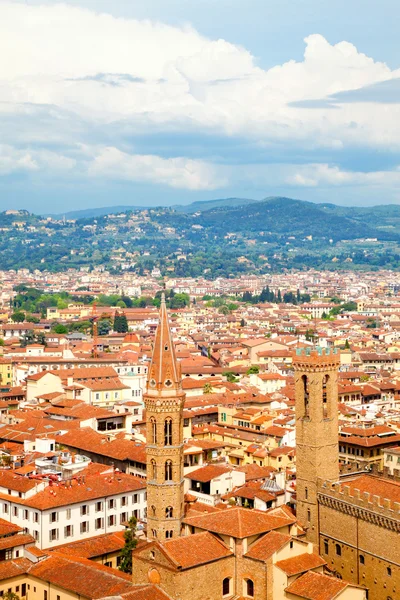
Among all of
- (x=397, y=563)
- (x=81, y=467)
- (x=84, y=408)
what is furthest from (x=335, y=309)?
(x=397, y=563)

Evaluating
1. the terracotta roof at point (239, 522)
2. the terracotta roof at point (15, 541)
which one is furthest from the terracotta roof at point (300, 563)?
the terracotta roof at point (15, 541)

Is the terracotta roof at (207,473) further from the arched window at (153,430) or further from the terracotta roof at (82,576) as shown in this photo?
the terracotta roof at (82,576)

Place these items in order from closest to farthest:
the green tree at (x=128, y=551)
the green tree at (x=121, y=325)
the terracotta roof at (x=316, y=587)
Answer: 1. the terracotta roof at (x=316, y=587)
2. the green tree at (x=128, y=551)
3. the green tree at (x=121, y=325)

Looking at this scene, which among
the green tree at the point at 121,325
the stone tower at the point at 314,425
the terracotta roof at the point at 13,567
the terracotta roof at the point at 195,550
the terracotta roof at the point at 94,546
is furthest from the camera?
the green tree at the point at 121,325

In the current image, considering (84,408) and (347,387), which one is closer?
(84,408)

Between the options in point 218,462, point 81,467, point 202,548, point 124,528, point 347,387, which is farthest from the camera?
point 347,387

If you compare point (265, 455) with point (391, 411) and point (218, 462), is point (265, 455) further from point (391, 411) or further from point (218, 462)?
point (391, 411)
